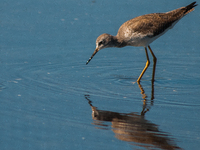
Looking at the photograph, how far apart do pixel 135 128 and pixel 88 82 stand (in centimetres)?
208

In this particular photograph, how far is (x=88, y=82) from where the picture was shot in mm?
7598

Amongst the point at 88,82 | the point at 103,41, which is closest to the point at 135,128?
the point at 88,82

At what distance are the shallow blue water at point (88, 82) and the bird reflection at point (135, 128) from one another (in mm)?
14

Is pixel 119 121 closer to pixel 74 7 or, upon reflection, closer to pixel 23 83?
pixel 23 83

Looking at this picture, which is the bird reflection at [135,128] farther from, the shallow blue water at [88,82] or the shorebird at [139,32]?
the shorebird at [139,32]

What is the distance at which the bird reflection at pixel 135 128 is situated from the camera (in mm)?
5320

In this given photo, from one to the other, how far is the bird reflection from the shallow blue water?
1 cm

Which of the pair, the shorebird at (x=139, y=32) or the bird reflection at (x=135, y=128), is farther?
the shorebird at (x=139, y=32)

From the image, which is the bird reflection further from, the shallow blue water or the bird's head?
→ the bird's head

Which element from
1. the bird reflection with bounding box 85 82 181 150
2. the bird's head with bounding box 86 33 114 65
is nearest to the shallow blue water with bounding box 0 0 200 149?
the bird reflection with bounding box 85 82 181 150

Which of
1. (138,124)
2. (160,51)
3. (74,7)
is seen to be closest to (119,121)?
(138,124)

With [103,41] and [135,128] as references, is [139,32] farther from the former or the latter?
[135,128]

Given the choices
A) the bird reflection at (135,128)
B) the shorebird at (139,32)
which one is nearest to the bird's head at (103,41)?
the shorebird at (139,32)

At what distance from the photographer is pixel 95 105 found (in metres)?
6.57
